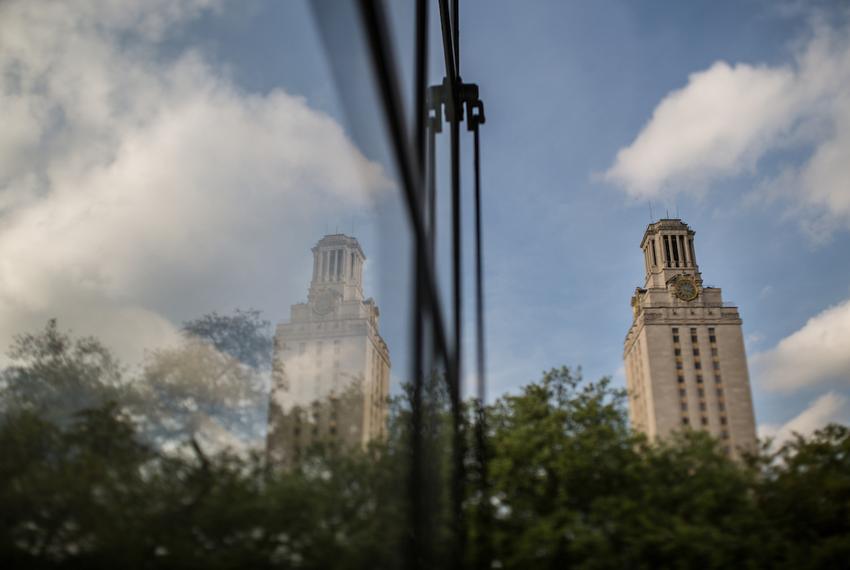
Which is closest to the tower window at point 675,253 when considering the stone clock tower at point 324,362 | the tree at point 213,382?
the stone clock tower at point 324,362

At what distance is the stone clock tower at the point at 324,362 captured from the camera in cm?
69

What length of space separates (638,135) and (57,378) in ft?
82.7

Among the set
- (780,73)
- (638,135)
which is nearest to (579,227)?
(638,135)

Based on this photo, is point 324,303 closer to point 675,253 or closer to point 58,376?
point 58,376

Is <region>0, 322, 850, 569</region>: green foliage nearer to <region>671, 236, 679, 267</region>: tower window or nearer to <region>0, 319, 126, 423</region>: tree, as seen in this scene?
<region>0, 319, 126, 423</region>: tree

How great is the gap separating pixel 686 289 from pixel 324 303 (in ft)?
119

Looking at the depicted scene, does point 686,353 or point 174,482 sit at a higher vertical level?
point 686,353

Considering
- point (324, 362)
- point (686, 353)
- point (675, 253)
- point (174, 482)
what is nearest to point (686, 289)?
point (686, 353)

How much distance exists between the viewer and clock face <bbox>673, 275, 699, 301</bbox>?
3412cm

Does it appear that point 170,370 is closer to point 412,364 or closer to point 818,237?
point 412,364

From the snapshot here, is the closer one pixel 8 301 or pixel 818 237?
pixel 8 301

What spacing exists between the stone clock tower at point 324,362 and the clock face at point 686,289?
117 ft

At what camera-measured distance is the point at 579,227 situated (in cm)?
2716

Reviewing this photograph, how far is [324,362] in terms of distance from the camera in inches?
28.7
